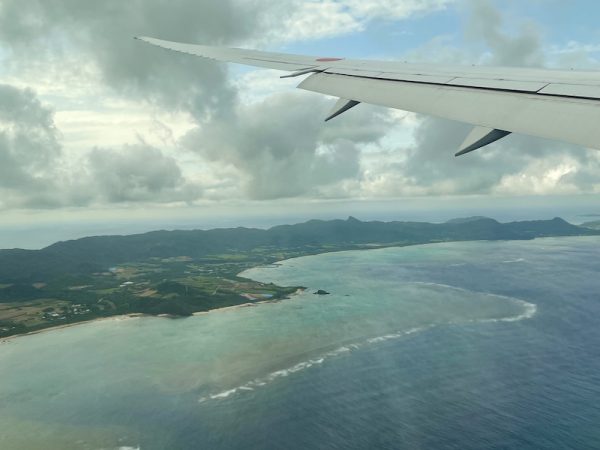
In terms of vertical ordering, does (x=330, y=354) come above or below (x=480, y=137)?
below

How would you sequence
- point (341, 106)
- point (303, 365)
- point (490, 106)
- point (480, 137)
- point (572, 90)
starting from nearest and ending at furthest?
point (480, 137), point (572, 90), point (490, 106), point (341, 106), point (303, 365)

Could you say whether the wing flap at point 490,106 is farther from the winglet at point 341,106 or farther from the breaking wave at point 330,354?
the breaking wave at point 330,354

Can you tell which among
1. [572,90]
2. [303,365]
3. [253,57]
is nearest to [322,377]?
[303,365]

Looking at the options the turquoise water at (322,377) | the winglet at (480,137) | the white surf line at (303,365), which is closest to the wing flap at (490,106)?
the winglet at (480,137)

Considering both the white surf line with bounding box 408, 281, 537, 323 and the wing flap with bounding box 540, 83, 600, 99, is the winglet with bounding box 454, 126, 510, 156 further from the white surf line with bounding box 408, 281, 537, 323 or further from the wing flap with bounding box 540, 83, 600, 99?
the white surf line with bounding box 408, 281, 537, 323

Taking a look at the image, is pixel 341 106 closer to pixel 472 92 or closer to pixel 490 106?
pixel 472 92

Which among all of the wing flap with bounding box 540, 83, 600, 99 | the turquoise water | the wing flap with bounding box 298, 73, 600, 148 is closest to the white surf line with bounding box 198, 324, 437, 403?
the turquoise water

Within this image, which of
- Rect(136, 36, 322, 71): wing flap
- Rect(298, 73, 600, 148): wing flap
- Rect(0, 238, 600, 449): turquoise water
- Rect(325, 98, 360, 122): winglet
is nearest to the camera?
Rect(298, 73, 600, 148): wing flap
